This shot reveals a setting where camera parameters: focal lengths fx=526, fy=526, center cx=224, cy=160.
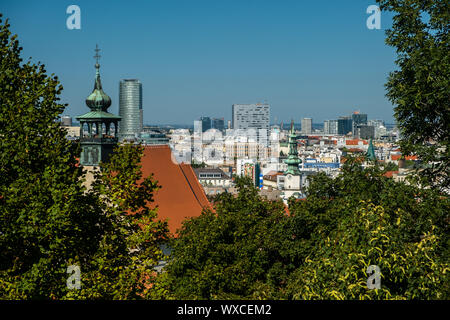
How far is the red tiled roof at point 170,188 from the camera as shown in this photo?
28.4 meters

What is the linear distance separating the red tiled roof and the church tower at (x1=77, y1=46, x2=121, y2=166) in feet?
7.01

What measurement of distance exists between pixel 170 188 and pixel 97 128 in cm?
516

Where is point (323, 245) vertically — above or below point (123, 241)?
above

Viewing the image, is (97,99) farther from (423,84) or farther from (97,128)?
(423,84)

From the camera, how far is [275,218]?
21.8 m

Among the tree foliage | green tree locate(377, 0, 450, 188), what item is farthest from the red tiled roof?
green tree locate(377, 0, 450, 188)

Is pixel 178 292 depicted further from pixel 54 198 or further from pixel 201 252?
pixel 54 198

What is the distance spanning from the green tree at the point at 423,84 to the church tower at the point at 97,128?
17.3m

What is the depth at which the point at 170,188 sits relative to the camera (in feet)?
95.8

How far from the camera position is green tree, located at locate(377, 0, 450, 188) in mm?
11656

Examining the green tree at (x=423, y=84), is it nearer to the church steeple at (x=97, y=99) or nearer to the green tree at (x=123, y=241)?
the green tree at (x=123, y=241)

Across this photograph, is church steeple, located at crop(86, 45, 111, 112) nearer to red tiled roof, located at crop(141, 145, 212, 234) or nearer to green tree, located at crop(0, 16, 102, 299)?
red tiled roof, located at crop(141, 145, 212, 234)

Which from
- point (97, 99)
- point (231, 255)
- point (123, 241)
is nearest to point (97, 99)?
point (97, 99)

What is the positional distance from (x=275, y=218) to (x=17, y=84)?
13589mm
